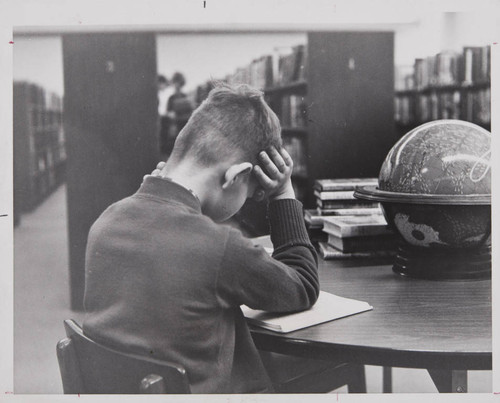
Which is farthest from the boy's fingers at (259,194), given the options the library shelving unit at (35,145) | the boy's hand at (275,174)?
the library shelving unit at (35,145)

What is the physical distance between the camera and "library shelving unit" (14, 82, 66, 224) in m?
1.45

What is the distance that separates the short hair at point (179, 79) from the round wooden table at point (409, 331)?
1158 millimetres

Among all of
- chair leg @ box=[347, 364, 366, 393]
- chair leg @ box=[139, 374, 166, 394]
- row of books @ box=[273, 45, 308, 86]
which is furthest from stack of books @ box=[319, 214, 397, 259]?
row of books @ box=[273, 45, 308, 86]

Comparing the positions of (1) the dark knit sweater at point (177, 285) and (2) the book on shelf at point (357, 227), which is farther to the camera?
(2) the book on shelf at point (357, 227)

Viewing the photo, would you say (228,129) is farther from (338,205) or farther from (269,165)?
(338,205)

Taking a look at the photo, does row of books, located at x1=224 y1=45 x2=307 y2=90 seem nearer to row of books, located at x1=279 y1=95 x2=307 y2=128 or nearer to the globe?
row of books, located at x1=279 y1=95 x2=307 y2=128

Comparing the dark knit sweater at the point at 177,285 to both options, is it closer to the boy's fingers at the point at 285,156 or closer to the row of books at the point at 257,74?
the boy's fingers at the point at 285,156

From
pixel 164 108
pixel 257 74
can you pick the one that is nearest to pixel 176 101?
pixel 164 108

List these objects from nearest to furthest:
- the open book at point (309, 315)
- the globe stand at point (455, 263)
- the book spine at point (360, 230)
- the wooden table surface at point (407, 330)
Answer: the wooden table surface at point (407, 330)
the open book at point (309, 315)
the globe stand at point (455, 263)
the book spine at point (360, 230)

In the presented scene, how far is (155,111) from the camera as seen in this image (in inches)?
98.5

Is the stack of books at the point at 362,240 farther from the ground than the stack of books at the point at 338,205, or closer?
closer

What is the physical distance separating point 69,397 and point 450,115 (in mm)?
2004

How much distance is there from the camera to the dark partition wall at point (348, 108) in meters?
2.32

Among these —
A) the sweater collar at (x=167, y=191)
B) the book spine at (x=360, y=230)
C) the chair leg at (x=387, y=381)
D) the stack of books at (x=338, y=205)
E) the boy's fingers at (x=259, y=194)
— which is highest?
the sweater collar at (x=167, y=191)
